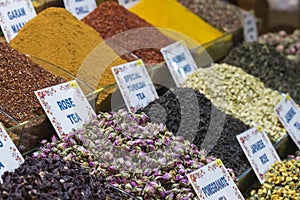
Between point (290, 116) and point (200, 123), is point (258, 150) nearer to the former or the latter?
point (200, 123)

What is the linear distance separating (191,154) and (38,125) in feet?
1.42

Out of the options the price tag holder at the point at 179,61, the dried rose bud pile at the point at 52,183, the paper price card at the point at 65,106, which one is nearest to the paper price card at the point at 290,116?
the price tag holder at the point at 179,61

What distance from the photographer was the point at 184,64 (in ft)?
6.89

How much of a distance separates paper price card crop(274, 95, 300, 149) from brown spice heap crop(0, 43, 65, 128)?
0.88 m

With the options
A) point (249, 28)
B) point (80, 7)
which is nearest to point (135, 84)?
point (80, 7)

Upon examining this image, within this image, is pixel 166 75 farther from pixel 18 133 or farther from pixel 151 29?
pixel 18 133

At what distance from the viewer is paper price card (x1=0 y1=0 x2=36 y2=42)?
1.90m

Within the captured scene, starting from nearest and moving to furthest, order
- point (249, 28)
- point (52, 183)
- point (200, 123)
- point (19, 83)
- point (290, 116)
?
point (52, 183) → point (19, 83) → point (200, 123) → point (290, 116) → point (249, 28)

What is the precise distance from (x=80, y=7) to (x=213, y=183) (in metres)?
1.10

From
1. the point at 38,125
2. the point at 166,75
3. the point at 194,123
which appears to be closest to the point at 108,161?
the point at 38,125

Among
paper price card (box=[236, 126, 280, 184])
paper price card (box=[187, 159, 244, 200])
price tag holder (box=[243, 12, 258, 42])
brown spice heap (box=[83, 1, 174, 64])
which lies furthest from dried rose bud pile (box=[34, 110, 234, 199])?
price tag holder (box=[243, 12, 258, 42])

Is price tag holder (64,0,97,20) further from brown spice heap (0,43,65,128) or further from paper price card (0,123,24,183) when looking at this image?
paper price card (0,123,24,183)

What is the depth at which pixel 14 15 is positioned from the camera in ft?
6.36

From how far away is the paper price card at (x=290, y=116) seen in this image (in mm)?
1998
